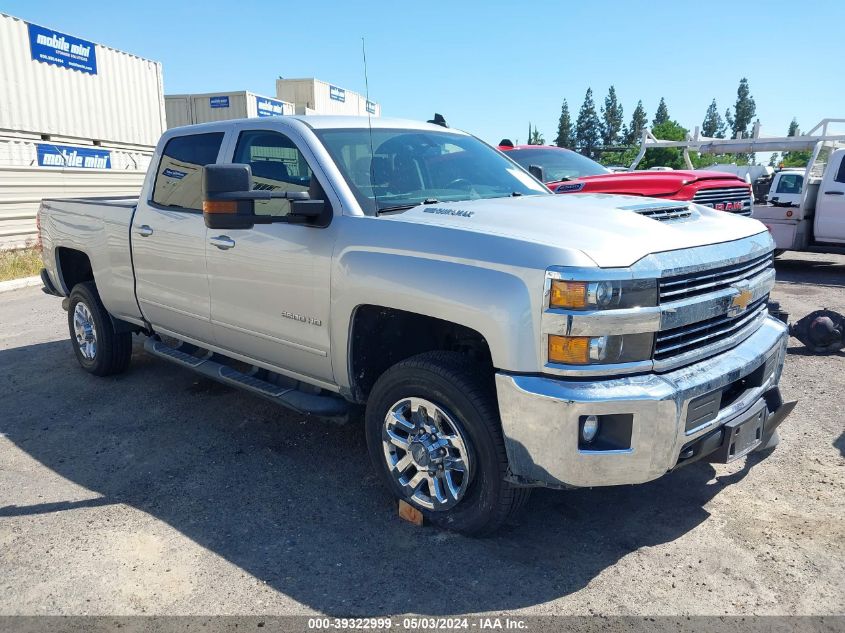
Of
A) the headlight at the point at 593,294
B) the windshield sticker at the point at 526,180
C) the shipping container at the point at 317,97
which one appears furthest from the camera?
the shipping container at the point at 317,97

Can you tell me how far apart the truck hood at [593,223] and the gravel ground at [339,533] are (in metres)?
1.37

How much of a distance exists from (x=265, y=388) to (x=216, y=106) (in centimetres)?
2190

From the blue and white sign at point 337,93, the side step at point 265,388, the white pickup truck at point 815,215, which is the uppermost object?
the blue and white sign at point 337,93

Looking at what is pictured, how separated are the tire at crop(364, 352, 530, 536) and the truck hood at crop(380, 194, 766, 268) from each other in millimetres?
656

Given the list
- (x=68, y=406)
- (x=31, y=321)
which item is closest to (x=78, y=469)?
(x=68, y=406)

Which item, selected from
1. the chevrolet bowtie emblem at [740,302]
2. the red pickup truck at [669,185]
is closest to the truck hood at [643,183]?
the red pickup truck at [669,185]

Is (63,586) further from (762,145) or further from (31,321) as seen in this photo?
(762,145)

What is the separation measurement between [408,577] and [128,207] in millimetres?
3599

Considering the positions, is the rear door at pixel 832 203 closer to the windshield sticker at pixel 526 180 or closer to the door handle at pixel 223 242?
the windshield sticker at pixel 526 180

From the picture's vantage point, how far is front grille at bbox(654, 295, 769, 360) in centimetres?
286

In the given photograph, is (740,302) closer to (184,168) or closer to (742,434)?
(742,434)

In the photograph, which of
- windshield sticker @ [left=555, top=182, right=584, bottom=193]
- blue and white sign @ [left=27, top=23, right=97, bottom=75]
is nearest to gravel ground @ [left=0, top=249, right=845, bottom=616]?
windshield sticker @ [left=555, top=182, right=584, bottom=193]

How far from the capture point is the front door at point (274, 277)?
12.0ft

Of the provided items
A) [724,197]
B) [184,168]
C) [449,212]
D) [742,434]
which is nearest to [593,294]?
[449,212]
